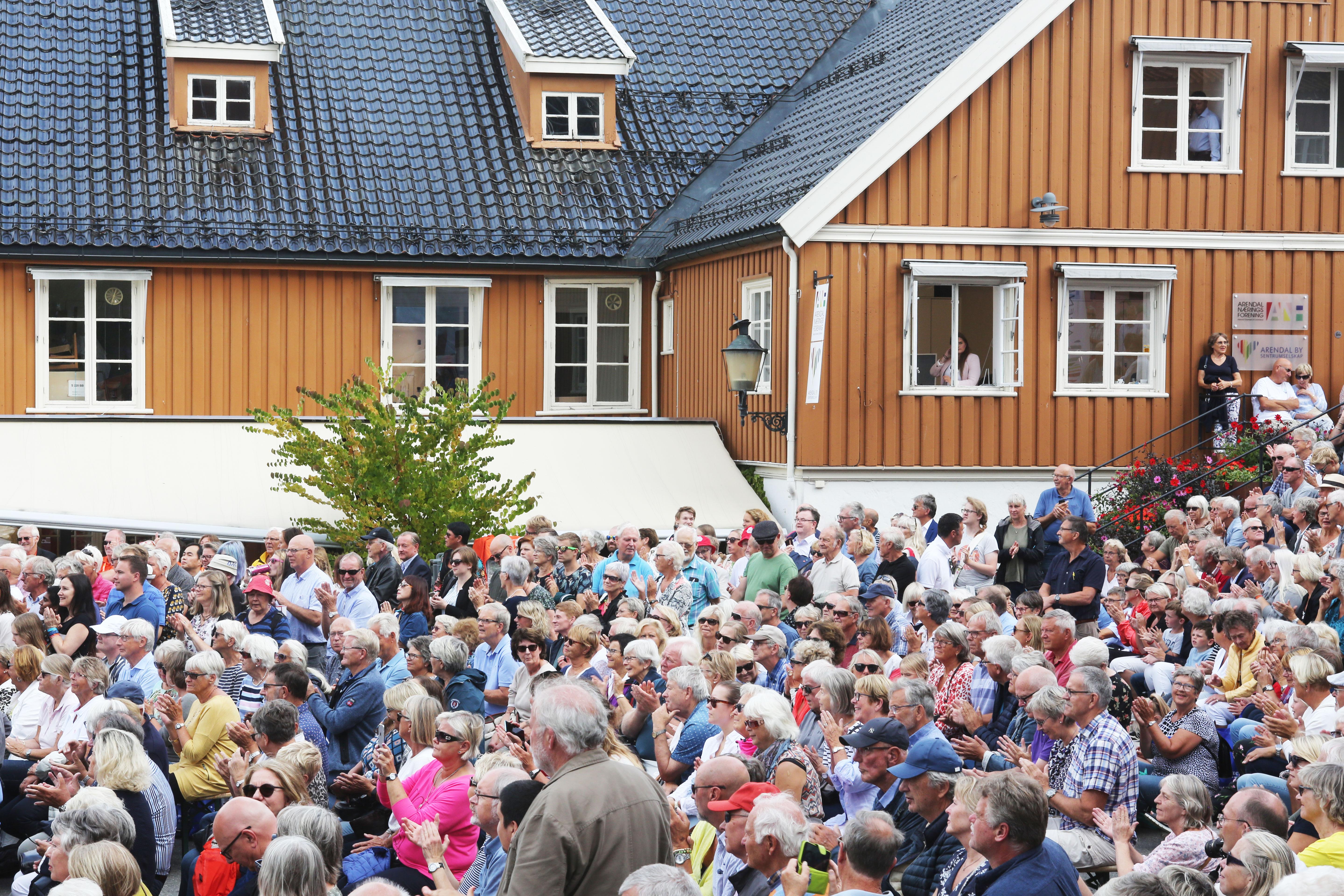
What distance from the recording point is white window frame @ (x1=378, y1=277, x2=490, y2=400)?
21.5m

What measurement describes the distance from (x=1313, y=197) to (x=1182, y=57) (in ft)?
7.79

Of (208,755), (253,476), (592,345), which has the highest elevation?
(592,345)

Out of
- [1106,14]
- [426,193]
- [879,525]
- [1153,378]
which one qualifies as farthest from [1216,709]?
[426,193]

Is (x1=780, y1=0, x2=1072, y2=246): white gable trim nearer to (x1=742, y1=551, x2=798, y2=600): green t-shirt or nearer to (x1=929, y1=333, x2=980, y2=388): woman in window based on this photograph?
(x1=929, y1=333, x2=980, y2=388): woman in window

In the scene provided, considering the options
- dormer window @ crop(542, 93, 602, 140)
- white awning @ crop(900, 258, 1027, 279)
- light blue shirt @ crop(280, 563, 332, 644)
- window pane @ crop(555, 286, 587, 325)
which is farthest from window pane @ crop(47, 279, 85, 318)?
white awning @ crop(900, 258, 1027, 279)

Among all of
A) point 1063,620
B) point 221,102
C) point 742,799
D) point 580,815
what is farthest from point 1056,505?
point 221,102

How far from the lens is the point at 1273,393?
1870cm

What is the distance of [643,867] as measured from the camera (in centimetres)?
531

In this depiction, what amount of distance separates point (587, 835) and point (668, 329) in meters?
17.5

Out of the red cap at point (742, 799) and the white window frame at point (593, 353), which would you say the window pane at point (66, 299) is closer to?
the white window frame at point (593, 353)

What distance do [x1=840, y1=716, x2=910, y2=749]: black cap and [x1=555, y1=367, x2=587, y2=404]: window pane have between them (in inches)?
599

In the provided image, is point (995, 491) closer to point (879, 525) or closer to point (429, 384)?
point (879, 525)

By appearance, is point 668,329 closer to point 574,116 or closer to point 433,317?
point 433,317

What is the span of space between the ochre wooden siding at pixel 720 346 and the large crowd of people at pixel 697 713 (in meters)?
4.56
